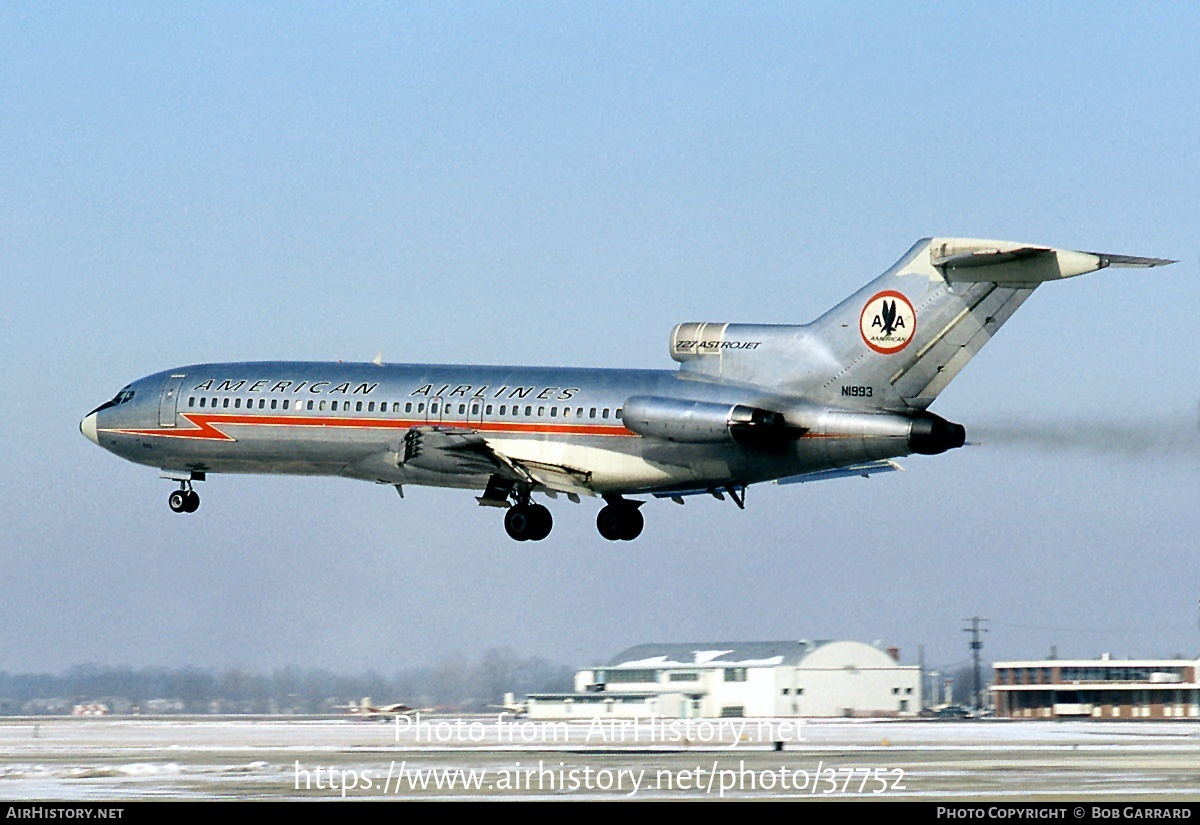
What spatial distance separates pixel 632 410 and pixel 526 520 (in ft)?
20.3

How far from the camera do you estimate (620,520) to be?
49344 millimetres

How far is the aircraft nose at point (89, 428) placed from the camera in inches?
2136

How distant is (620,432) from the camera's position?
1784 inches

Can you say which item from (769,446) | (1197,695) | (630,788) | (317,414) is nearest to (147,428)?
(317,414)

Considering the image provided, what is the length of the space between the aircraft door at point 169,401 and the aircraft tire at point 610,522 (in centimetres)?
1267

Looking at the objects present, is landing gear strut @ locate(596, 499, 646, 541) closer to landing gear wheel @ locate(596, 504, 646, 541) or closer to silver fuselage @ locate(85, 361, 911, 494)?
landing gear wheel @ locate(596, 504, 646, 541)

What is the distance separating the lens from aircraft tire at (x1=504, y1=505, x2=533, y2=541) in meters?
48.7

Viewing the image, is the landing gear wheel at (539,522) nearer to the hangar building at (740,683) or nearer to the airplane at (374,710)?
the airplane at (374,710)

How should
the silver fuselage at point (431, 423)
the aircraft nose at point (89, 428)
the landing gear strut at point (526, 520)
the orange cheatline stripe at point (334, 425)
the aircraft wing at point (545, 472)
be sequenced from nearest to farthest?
the silver fuselage at point (431, 423) < the orange cheatline stripe at point (334, 425) < the aircraft wing at point (545, 472) < the landing gear strut at point (526, 520) < the aircraft nose at point (89, 428)

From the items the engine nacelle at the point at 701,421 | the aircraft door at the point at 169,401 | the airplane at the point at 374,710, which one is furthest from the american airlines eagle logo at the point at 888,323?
the airplane at the point at 374,710

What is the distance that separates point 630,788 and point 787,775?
13.1 ft

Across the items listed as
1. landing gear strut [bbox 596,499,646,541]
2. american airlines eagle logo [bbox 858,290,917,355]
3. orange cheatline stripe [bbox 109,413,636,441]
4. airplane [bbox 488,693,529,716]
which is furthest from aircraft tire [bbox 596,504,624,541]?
airplane [bbox 488,693,529,716]

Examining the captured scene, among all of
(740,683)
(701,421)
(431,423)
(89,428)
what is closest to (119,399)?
(89,428)

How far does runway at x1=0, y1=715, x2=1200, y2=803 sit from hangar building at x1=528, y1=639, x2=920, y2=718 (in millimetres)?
6634
